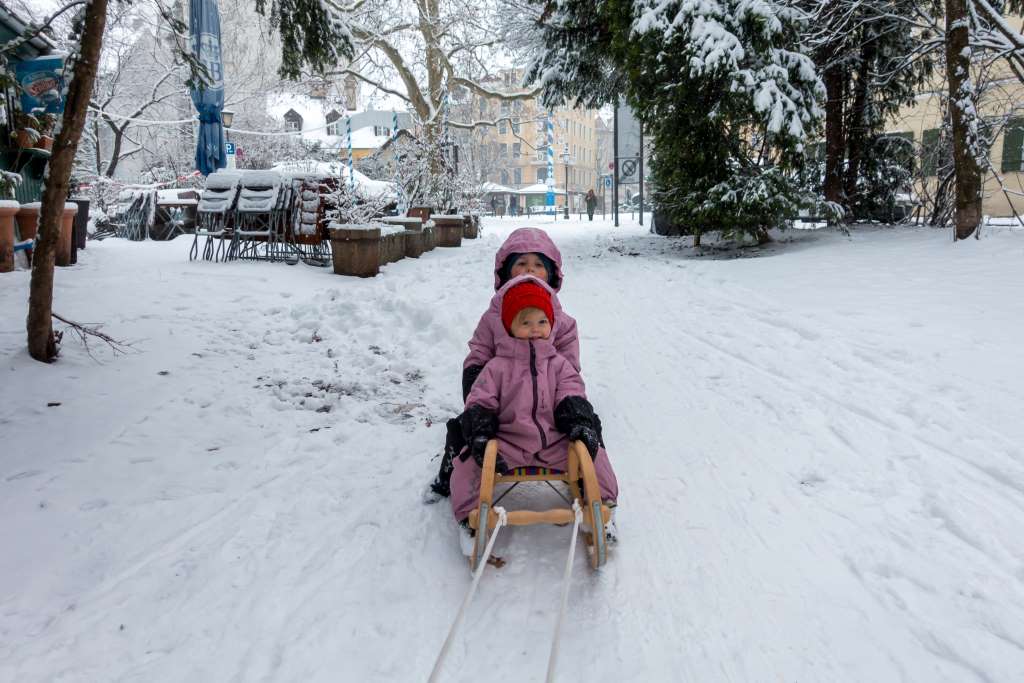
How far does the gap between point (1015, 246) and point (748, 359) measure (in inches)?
199

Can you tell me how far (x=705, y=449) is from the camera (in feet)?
11.5

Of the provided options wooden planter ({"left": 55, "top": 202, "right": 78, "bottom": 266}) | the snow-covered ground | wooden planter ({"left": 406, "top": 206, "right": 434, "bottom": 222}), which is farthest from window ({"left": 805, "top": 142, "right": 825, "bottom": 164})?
wooden planter ({"left": 55, "top": 202, "right": 78, "bottom": 266})


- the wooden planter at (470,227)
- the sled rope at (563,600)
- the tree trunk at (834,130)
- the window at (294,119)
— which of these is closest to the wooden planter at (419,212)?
the wooden planter at (470,227)

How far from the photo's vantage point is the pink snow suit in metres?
3.01

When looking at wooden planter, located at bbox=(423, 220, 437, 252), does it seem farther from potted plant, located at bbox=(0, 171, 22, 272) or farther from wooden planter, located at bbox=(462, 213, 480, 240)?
potted plant, located at bbox=(0, 171, 22, 272)

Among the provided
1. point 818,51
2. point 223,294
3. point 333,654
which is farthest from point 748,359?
point 818,51

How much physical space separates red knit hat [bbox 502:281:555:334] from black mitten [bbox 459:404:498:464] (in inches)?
16.5

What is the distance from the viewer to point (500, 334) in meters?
2.93

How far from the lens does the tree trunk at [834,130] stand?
38.0 ft

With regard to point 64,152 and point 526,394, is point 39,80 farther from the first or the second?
point 526,394

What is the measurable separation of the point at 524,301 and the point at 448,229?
12.4 m

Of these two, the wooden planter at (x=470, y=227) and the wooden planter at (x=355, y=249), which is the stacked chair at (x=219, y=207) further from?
the wooden planter at (x=470, y=227)

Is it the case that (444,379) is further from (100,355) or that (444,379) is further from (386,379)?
(100,355)

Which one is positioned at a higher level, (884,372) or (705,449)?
(884,372)
